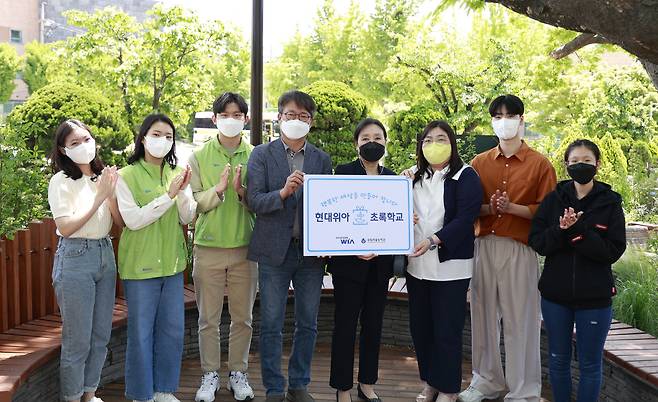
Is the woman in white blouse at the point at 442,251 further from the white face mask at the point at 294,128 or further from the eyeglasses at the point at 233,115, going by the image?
the eyeglasses at the point at 233,115

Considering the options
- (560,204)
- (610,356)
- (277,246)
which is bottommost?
(610,356)

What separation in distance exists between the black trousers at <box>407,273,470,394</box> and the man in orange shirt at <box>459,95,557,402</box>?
30cm

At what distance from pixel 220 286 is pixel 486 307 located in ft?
6.06

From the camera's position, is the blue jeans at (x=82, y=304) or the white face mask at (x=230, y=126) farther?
the white face mask at (x=230, y=126)

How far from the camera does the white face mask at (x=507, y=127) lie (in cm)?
429

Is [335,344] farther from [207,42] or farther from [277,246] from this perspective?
[207,42]

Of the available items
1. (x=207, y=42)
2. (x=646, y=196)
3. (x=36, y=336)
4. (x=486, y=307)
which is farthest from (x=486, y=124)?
(x=36, y=336)

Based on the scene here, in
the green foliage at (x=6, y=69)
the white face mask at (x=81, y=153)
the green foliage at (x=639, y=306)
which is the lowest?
the green foliage at (x=639, y=306)

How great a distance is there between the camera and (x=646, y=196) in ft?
42.2

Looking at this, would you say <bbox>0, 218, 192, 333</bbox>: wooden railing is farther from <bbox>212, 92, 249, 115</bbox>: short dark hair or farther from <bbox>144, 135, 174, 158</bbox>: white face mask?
<bbox>212, 92, 249, 115</bbox>: short dark hair

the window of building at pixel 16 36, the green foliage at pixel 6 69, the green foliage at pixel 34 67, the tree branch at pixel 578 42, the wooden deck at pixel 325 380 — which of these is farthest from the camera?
the window of building at pixel 16 36

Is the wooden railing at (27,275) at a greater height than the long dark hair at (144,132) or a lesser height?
lesser

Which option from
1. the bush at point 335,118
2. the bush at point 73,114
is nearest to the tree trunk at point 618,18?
the bush at point 335,118

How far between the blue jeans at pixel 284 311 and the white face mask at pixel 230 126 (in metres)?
0.87
